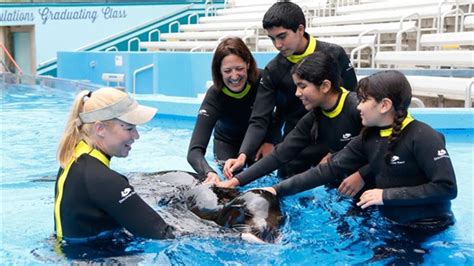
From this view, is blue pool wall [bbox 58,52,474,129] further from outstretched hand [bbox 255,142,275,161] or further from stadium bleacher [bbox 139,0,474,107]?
outstretched hand [bbox 255,142,275,161]

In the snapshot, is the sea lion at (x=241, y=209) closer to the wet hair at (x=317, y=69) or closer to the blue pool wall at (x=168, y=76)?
the wet hair at (x=317, y=69)

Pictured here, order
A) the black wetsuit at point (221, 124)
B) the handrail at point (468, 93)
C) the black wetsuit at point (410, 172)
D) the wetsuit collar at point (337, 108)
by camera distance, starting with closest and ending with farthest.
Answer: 1. the black wetsuit at point (410, 172)
2. the wetsuit collar at point (337, 108)
3. the black wetsuit at point (221, 124)
4. the handrail at point (468, 93)

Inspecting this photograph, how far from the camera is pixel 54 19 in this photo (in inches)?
662

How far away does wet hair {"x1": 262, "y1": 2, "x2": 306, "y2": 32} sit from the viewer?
3641 millimetres

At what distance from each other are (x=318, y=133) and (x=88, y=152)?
162 centimetres

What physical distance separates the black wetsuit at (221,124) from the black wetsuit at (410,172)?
1.09 m

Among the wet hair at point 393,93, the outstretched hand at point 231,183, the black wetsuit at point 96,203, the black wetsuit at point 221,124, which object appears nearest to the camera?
the black wetsuit at point 96,203

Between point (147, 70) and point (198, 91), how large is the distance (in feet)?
6.06

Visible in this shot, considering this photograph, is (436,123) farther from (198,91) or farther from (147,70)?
(147,70)

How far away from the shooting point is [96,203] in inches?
103

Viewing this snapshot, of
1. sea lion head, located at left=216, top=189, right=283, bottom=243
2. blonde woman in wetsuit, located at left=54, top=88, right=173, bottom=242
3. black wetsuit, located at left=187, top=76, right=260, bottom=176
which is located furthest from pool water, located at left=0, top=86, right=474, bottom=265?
black wetsuit, located at left=187, top=76, right=260, bottom=176

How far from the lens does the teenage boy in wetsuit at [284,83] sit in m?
3.69

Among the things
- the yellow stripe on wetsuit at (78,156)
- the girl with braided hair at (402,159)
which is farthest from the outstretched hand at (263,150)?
the yellow stripe on wetsuit at (78,156)

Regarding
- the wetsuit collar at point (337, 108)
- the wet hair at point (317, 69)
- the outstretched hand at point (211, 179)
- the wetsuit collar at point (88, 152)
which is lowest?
the outstretched hand at point (211, 179)
